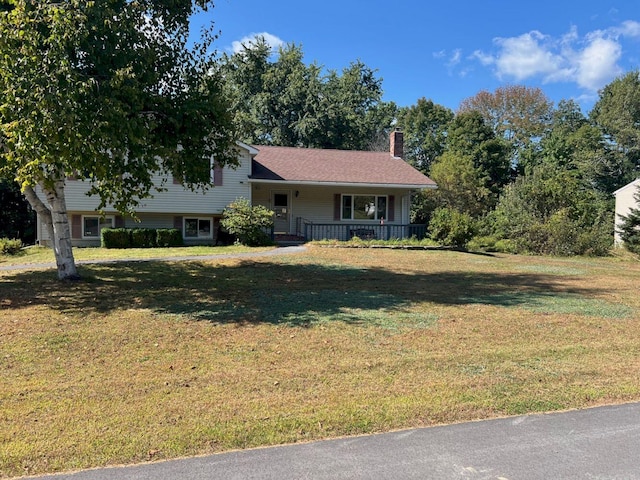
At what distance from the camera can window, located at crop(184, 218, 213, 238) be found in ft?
71.1

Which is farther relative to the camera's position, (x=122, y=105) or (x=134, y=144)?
(x=134, y=144)

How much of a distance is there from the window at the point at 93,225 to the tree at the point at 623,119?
3745cm

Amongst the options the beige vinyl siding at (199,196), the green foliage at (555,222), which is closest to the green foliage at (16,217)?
the beige vinyl siding at (199,196)

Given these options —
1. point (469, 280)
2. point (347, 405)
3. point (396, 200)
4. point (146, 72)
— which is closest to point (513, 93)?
point (396, 200)

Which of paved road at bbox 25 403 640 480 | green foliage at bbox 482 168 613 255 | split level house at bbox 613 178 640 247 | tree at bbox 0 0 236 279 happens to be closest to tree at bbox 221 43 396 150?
green foliage at bbox 482 168 613 255

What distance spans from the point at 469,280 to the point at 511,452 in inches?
351

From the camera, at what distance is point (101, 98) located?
7.38 metres

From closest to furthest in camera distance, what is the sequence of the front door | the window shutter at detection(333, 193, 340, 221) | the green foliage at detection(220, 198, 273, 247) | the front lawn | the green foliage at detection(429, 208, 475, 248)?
1. the front lawn
2. the green foliage at detection(220, 198, 273, 247)
3. the green foliage at detection(429, 208, 475, 248)
4. the front door
5. the window shutter at detection(333, 193, 340, 221)

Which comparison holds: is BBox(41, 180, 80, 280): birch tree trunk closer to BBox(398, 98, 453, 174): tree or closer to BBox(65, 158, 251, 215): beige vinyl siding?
BBox(65, 158, 251, 215): beige vinyl siding

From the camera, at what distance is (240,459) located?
333 centimetres

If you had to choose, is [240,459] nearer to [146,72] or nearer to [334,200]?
[146,72]

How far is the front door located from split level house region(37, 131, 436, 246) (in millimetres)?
50

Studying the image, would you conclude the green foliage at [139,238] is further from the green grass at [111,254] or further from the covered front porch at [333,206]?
the covered front porch at [333,206]

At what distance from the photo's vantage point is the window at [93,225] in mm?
20453
